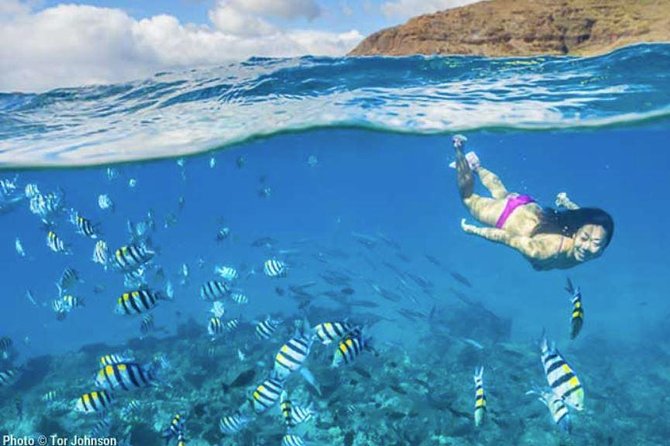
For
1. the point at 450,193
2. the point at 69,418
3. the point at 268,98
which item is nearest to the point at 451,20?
the point at 268,98

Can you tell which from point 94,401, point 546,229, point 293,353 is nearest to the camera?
point 293,353

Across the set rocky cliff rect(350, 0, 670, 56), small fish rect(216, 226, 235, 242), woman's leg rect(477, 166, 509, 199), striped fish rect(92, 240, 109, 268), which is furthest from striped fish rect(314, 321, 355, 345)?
rocky cliff rect(350, 0, 670, 56)

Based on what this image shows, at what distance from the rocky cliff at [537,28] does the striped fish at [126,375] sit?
10.2 m

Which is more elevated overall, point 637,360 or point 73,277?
point 73,277

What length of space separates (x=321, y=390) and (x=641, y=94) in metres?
14.7

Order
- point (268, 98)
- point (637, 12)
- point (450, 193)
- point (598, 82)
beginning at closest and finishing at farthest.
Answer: point (637, 12) < point (598, 82) < point (268, 98) < point (450, 193)

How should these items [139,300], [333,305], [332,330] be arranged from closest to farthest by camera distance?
[332,330] < [139,300] < [333,305]

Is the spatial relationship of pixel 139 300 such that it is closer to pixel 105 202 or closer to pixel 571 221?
pixel 105 202

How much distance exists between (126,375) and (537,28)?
1179 cm

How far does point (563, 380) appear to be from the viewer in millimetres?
4883

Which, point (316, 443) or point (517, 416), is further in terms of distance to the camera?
point (517, 416)

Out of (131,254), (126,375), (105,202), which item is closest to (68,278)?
(131,254)

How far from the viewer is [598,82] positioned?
15.0m

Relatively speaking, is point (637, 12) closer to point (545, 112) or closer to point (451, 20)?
point (451, 20)
